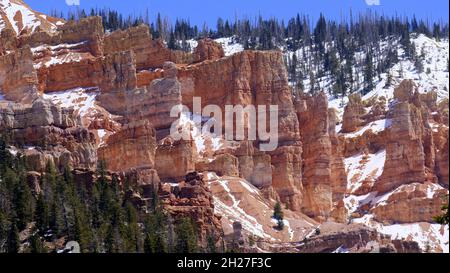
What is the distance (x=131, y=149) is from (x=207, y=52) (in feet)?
72.7

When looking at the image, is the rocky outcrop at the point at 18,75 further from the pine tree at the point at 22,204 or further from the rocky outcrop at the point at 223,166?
the pine tree at the point at 22,204

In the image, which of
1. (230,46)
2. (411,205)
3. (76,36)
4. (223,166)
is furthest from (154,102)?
(230,46)

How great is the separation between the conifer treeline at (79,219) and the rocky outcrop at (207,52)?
39.5 meters

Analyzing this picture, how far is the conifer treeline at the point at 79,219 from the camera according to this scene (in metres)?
75.1

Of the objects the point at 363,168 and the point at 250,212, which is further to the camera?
the point at 363,168

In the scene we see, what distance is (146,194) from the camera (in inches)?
3836

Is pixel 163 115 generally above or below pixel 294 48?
below

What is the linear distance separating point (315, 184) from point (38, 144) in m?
26.4

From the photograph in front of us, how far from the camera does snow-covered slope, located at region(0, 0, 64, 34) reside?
14012cm

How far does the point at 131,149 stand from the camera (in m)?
111

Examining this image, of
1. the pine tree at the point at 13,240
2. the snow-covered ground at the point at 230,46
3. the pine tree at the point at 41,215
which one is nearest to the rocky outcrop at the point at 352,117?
the snow-covered ground at the point at 230,46

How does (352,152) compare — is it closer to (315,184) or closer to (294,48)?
(315,184)

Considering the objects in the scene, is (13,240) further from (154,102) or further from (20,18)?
(20,18)
